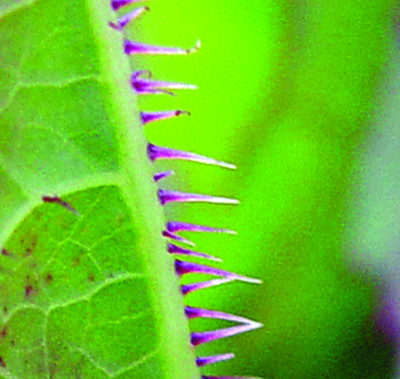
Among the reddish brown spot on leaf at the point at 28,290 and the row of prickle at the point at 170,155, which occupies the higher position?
the row of prickle at the point at 170,155

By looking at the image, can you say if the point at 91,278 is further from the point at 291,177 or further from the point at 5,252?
the point at 291,177

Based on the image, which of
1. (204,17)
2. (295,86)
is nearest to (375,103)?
(295,86)

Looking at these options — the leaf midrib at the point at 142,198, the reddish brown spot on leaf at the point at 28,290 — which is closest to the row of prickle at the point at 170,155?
the leaf midrib at the point at 142,198

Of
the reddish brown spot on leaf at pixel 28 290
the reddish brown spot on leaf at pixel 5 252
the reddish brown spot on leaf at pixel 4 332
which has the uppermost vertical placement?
the reddish brown spot on leaf at pixel 5 252

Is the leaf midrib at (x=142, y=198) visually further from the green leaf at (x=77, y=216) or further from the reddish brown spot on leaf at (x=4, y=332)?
the reddish brown spot on leaf at (x=4, y=332)

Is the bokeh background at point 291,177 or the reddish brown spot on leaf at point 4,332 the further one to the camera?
the bokeh background at point 291,177

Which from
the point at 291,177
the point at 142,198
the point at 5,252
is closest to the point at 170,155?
the point at 142,198

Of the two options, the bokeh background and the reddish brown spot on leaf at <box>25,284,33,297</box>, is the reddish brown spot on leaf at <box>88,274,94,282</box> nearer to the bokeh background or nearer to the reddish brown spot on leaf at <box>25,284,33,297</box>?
the reddish brown spot on leaf at <box>25,284,33,297</box>
